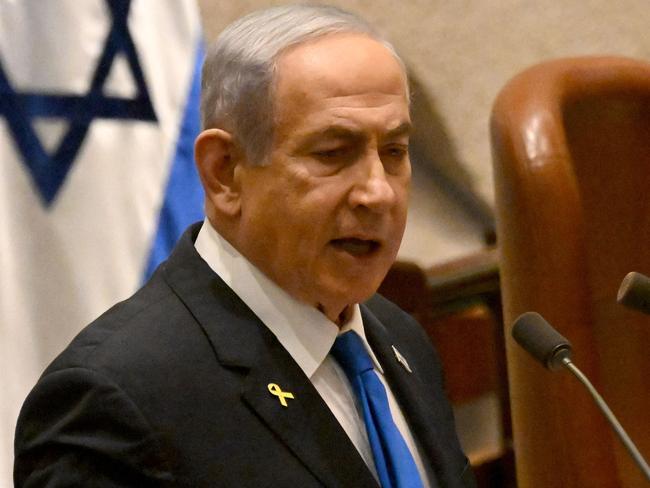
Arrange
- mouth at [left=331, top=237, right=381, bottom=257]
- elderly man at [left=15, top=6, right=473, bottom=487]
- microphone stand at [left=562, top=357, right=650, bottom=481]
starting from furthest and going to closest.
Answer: mouth at [left=331, top=237, right=381, bottom=257], elderly man at [left=15, top=6, right=473, bottom=487], microphone stand at [left=562, top=357, right=650, bottom=481]

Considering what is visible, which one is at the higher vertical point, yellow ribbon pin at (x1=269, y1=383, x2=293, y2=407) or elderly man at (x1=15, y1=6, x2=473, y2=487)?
elderly man at (x1=15, y1=6, x2=473, y2=487)

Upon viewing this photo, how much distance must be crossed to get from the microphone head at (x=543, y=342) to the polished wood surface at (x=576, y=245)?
27.1 inches

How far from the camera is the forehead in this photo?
1.34m

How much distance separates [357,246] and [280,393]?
0.20 metres

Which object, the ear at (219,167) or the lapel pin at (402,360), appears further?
the lapel pin at (402,360)

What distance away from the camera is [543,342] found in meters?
1.28

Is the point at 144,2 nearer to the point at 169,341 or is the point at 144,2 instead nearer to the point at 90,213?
the point at 90,213

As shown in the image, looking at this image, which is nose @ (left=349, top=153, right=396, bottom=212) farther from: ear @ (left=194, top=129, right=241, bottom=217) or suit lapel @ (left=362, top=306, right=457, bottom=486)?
suit lapel @ (left=362, top=306, right=457, bottom=486)

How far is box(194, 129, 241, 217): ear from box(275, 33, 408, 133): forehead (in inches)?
3.5

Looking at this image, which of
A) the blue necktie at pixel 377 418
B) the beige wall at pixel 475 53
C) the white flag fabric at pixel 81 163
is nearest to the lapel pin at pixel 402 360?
the blue necktie at pixel 377 418

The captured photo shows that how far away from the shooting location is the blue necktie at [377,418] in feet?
4.66

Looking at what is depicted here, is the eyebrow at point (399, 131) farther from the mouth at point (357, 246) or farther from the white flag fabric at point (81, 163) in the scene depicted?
the white flag fabric at point (81, 163)

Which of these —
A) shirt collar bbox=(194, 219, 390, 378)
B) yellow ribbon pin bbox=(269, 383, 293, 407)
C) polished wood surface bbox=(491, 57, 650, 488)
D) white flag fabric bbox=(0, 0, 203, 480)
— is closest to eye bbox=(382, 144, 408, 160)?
shirt collar bbox=(194, 219, 390, 378)

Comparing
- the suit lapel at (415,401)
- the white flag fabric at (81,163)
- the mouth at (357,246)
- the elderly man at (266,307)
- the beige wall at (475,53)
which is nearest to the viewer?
the elderly man at (266,307)
